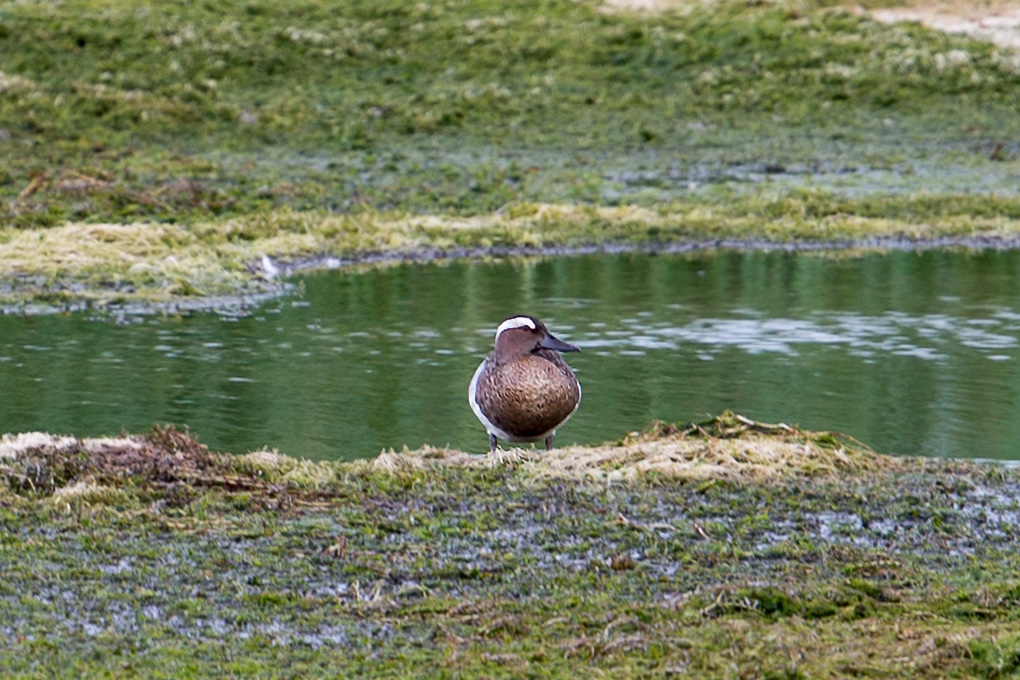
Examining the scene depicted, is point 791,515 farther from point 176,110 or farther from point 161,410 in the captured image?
point 176,110

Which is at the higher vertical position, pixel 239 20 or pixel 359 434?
pixel 239 20

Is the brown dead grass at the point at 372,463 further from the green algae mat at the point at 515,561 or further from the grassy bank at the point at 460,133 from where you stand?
the grassy bank at the point at 460,133

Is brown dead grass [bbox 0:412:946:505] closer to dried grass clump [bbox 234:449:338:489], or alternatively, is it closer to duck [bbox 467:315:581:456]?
dried grass clump [bbox 234:449:338:489]

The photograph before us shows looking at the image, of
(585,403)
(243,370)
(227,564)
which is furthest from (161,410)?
(227,564)

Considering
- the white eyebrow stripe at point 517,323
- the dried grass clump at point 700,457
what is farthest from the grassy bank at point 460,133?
the dried grass clump at point 700,457

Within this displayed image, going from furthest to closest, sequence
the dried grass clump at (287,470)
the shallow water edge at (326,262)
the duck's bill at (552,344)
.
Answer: the shallow water edge at (326,262)
the duck's bill at (552,344)
the dried grass clump at (287,470)

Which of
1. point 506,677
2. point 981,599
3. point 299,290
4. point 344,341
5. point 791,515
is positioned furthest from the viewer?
point 299,290

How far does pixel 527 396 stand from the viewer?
8969 millimetres

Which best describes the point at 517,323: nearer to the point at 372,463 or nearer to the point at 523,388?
the point at 523,388

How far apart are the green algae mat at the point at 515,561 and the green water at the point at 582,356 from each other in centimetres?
191

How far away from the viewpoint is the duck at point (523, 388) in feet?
29.5

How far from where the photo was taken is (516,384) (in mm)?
8984

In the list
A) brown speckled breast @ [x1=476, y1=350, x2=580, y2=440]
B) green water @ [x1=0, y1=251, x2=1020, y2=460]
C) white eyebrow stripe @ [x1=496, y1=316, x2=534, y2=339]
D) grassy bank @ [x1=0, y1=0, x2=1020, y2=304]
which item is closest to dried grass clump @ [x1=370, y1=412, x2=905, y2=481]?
brown speckled breast @ [x1=476, y1=350, x2=580, y2=440]

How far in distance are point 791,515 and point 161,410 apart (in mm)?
5516
